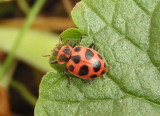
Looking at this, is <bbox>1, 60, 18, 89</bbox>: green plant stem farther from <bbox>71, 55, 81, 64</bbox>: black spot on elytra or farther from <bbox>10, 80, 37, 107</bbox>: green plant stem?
<bbox>71, 55, 81, 64</bbox>: black spot on elytra

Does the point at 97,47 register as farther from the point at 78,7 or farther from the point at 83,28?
the point at 78,7

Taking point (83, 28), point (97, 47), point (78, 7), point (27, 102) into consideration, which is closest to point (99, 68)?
point (97, 47)

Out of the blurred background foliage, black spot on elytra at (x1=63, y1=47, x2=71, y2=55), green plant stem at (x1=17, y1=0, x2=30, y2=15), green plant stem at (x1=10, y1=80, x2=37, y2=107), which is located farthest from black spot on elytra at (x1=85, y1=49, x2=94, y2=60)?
green plant stem at (x1=17, y1=0, x2=30, y2=15)

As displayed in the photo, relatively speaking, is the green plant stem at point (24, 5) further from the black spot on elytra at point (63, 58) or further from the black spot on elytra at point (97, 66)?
the black spot on elytra at point (97, 66)

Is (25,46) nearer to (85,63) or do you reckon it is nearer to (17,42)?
(17,42)

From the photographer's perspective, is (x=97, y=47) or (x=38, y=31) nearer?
(x=97, y=47)

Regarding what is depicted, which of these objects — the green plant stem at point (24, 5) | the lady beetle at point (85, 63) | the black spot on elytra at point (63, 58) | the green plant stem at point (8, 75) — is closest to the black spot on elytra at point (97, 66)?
the lady beetle at point (85, 63)

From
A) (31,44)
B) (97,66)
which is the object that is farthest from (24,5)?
(97,66)
